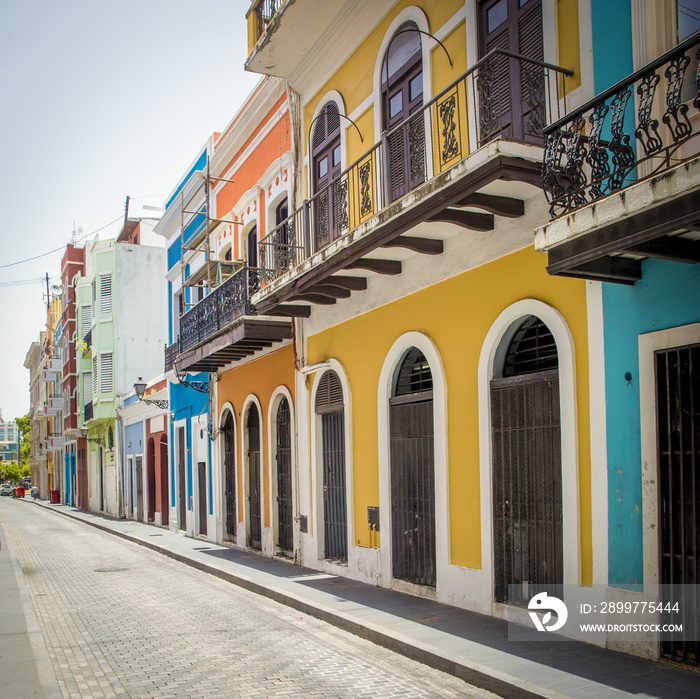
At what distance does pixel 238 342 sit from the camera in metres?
14.0

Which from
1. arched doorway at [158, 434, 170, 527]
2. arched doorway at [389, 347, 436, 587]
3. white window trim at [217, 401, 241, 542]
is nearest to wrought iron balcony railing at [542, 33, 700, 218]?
arched doorway at [389, 347, 436, 587]

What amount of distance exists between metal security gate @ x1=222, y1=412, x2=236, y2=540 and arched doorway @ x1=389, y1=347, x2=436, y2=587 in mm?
7656

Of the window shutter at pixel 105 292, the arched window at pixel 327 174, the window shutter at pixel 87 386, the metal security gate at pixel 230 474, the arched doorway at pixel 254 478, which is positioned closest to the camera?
the arched window at pixel 327 174

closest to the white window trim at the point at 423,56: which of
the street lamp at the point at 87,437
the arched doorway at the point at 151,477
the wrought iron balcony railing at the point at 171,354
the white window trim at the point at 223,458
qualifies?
the white window trim at the point at 223,458

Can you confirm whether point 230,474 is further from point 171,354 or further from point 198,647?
point 198,647

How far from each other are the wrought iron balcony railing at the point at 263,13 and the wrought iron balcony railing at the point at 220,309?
13.0 ft

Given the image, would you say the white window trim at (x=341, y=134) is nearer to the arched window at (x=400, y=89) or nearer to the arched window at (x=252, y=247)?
the arched window at (x=400, y=89)

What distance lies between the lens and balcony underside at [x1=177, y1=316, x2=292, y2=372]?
13.2 m

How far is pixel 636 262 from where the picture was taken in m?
6.15

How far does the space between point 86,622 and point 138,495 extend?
66.9 feet

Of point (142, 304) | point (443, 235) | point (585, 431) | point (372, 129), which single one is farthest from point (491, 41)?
point (142, 304)

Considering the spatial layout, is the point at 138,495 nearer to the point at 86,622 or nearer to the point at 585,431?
the point at 86,622

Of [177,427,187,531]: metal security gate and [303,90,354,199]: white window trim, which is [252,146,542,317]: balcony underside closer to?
[303,90,354,199]: white window trim

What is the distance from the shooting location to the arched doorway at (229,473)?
16875mm
